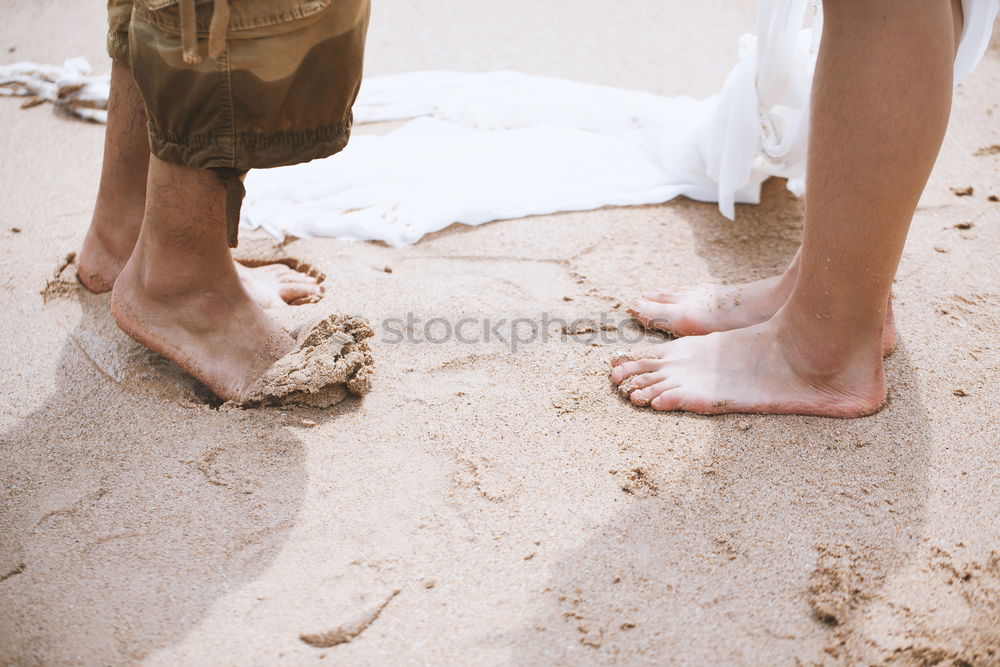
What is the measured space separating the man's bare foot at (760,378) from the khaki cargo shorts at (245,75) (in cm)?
75

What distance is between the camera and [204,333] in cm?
150

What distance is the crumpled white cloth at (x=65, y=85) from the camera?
8.38 feet

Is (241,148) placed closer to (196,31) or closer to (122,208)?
(196,31)

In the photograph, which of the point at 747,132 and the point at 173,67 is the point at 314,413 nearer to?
the point at 173,67

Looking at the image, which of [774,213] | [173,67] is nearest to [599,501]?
[173,67]

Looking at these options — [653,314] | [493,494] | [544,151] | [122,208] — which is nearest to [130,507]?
[493,494]

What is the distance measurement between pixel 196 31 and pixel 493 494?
839mm

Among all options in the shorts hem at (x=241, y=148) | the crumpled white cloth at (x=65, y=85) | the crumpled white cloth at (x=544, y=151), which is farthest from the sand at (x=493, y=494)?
the crumpled white cloth at (x=65, y=85)

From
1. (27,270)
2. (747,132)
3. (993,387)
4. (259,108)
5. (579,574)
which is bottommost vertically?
(27,270)

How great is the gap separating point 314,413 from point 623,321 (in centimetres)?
71

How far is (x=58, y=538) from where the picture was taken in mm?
1176

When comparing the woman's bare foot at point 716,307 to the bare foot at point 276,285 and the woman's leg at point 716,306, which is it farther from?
the bare foot at point 276,285

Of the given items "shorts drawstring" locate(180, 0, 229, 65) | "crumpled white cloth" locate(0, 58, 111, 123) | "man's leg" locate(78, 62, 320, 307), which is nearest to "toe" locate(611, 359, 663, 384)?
"man's leg" locate(78, 62, 320, 307)

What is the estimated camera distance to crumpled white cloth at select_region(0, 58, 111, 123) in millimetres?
2553
